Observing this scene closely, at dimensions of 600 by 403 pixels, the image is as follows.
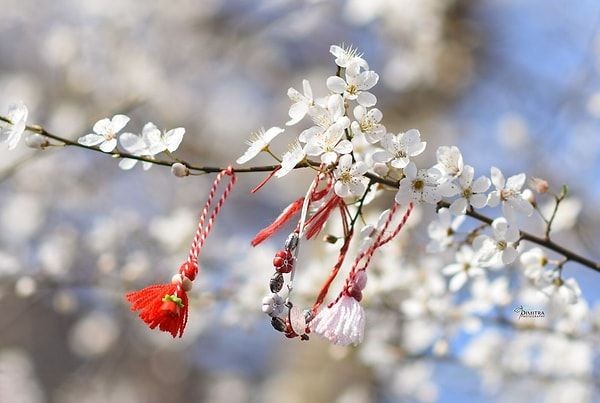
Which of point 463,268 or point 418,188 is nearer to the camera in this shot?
point 418,188

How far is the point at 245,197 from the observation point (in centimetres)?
510

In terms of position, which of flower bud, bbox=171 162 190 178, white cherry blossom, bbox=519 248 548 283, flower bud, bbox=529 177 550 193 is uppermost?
flower bud, bbox=529 177 550 193

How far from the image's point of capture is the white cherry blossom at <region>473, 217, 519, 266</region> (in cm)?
97

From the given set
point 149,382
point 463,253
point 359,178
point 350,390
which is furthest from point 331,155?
point 149,382

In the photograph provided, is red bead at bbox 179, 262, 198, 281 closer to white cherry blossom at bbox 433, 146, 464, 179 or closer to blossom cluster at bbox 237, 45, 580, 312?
blossom cluster at bbox 237, 45, 580, 312

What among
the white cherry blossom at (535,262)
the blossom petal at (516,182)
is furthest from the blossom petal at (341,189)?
the white cherry blossom at (535,262)

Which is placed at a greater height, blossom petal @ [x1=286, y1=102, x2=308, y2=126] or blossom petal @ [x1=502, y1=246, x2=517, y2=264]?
blossom petal @ [x1=502, y1=246, x2=517, y2=264]

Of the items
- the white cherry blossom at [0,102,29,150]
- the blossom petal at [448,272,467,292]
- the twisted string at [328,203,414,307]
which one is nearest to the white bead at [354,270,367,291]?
the twisted string at [328,203,414,307]

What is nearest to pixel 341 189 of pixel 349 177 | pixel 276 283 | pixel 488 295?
pixel 349 177

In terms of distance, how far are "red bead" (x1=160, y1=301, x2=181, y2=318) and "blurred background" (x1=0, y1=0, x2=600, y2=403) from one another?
0.63m

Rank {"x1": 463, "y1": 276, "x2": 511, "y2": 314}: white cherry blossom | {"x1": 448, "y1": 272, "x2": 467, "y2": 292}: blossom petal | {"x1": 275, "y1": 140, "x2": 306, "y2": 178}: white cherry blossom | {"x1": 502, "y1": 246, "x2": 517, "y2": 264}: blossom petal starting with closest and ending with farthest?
1. {"x1": 275, "y1": 140, "x2": 306, "y2": 178}: white cherry blossom
2. {"x1": 502, "y1": 246, "x2": 517, "y2": 264}: blossom petal
3. {"x1": 448, "y1": 272, "x2": 467, "y2": 292}: blossom petal
4. {"x1": 463, "y1": 276, "x2": 511, "y2": 314}: white cherry blossom

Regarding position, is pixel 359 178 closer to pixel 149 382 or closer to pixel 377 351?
pixel 377 351

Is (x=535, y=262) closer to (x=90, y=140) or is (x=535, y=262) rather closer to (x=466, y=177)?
(x=466, y=177)

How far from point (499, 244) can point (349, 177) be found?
235mm
